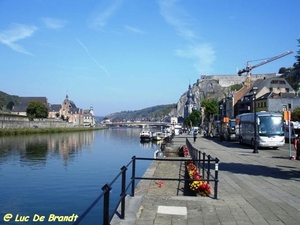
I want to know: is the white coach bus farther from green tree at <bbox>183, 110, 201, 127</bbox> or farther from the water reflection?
green tree at <bbox>183, 110, 201, 127</bbox>

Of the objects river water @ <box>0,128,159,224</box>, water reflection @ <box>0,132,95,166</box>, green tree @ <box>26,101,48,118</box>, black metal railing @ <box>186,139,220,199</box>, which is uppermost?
green tree @ <box>26,101,48,118</box>

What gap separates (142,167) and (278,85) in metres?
80.7

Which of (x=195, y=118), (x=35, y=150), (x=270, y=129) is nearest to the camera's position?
(x=270, y=129)

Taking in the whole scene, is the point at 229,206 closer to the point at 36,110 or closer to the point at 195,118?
the point at 195,118

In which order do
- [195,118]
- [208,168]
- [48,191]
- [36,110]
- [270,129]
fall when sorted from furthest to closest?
[195,118] < [36,110] < [270,129] < [48,191] < [208,168]

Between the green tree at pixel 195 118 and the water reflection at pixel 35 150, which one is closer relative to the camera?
the water reflection at pixel 35 150

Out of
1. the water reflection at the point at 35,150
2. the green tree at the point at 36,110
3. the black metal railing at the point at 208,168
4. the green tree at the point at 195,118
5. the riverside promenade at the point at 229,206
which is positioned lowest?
the water reflection at the point at 35,150

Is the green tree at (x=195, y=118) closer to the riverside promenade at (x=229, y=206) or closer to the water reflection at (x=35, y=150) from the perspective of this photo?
the water reflection at (x=35, y=150)

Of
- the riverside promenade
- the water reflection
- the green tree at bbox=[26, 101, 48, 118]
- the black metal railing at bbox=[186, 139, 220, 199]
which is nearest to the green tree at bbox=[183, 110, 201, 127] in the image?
the green tree at bbox=[26, 101, 48, 118]

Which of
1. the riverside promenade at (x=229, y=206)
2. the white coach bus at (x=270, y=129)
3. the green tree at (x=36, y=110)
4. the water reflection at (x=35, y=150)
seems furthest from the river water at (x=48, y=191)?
the green tree at (x=36, y=110)

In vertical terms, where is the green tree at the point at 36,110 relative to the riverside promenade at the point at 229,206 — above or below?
above

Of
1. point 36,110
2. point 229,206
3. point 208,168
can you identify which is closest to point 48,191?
point 208,168

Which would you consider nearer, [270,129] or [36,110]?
[270,129]

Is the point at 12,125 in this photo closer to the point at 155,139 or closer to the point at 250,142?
the point at 155,139
